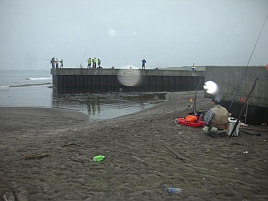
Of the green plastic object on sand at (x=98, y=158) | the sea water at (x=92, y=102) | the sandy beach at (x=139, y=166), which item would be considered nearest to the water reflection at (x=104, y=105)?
the sea water at (x=92, y=102)

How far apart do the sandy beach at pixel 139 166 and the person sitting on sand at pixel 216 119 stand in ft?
0.82

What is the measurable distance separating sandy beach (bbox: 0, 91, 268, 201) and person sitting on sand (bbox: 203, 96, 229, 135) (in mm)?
249

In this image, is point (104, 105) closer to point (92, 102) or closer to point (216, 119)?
point (92, 102)

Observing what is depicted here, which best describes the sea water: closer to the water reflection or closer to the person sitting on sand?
the water reflection

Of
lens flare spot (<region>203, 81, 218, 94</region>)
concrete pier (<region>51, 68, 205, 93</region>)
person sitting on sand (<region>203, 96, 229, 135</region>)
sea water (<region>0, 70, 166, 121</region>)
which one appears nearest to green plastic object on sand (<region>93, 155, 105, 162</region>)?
person sitting on sand (<region>203, 96, 229, 135</region>)

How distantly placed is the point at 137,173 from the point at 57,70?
2782cm

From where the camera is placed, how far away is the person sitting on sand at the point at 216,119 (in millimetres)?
6645

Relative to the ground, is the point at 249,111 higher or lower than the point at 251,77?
lower

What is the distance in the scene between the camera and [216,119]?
670 cm

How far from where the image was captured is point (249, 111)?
837 centimetres

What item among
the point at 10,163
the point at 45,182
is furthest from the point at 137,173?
the point at 10,163

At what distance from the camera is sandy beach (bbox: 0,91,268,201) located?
3746 millimetres

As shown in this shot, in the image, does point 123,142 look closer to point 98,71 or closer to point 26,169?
point 26,169

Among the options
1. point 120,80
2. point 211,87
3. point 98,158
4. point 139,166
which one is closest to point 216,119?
point 139,166
